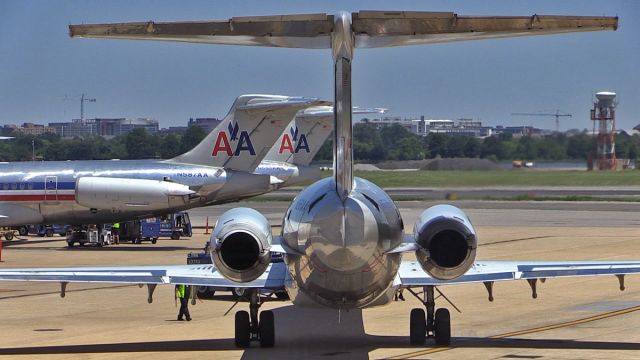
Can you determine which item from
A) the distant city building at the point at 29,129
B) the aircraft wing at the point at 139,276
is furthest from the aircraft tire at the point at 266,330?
the distant city building at the point at 29,129

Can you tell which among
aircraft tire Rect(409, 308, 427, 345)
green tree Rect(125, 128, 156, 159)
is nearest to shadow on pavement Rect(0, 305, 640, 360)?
aircraft tire Rect(409, 308, 427, 345)

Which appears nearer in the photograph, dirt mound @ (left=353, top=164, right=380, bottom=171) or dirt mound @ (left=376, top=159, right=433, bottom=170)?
dirt mound @ (left=376, top=159, right=433, bottom=170)

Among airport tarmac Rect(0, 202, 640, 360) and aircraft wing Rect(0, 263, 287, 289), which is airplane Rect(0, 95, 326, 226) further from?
aircraft wing Rect(0, 263, 287, 289)

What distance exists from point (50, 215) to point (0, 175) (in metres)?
3.20

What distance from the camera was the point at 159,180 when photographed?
49812mm

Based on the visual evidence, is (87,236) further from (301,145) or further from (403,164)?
(403,164)

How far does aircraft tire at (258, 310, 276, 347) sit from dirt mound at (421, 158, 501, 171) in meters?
4.96

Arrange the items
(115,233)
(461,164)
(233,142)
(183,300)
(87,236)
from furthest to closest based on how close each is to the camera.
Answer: (115,233) → (87,236) → (233,142) → (183,300) → (461,164)

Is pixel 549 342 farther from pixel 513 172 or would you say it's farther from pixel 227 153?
pixel 227 153

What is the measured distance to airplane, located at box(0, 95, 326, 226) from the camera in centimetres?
4944

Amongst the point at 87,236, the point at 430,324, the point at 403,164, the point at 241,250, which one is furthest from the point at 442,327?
the point at 87,236

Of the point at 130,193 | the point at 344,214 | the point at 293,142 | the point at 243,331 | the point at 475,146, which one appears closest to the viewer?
the point at 344,214

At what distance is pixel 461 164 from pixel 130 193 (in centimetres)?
2820

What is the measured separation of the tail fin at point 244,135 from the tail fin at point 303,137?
18.4 feet
